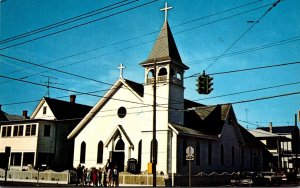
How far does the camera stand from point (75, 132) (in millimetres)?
43281

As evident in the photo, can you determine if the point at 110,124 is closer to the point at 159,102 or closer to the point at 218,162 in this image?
the point at 159,102

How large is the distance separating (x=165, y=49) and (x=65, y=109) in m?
19.9

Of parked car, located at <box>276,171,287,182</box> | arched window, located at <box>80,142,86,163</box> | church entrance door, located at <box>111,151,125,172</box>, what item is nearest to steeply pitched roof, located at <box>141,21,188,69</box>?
church entrance door, located at <box>111,151,125,172</box>

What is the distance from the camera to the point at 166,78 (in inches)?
1455

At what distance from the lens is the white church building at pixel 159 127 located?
3578 cm

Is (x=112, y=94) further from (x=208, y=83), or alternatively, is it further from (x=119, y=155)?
(x=208, y=83)

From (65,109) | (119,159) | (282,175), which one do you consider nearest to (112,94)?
(119,159)

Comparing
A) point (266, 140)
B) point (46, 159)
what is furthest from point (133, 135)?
point (266, 140)

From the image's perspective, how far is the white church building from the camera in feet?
117

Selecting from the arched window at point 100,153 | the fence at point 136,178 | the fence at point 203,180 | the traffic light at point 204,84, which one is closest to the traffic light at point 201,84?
the traffic light at point 204,84

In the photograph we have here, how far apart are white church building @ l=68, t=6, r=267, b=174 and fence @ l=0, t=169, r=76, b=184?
18.2 ft

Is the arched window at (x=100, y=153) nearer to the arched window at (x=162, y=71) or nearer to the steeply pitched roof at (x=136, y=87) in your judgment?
the steeply pitched roof at (x=136, y=87)

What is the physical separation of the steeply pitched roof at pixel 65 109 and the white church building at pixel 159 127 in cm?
666

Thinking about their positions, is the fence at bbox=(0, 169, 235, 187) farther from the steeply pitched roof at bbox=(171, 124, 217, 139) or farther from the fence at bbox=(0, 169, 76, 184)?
the steeply pitched roof at bbox=(171, 124, 217, 139)
